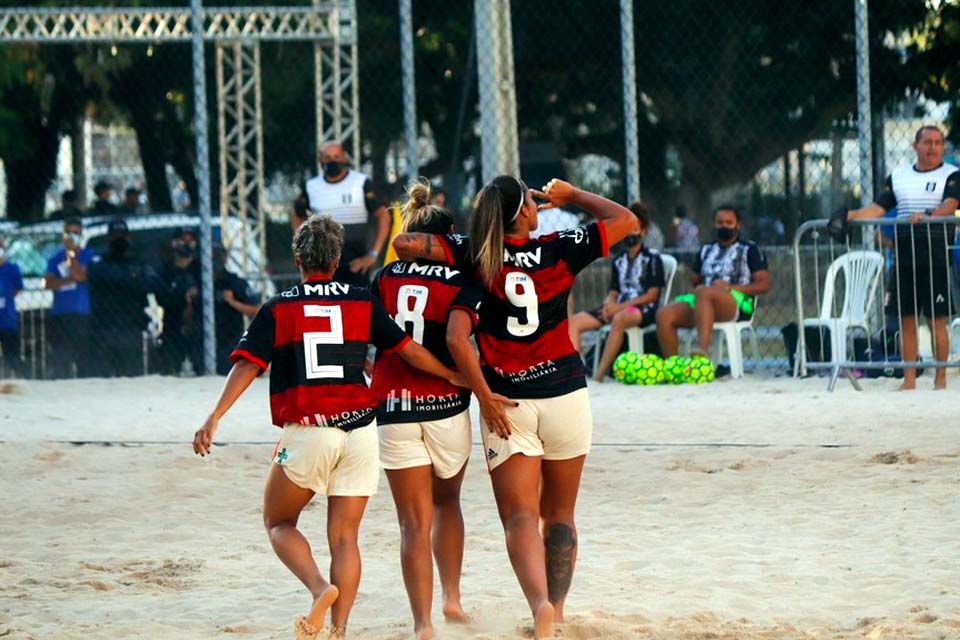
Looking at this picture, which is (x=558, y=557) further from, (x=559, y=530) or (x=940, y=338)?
(x=940, y=338)

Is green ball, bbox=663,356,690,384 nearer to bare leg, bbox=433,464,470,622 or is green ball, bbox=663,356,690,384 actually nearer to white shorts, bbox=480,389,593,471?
bare leg, bbox=433,464,470,622

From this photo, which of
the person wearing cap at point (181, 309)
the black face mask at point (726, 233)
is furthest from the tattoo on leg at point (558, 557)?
the person wearing cap at point (181, 309)

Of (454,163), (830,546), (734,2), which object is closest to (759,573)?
(830,546)

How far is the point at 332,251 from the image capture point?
18.5 feet

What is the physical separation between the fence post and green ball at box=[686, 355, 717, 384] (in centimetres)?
233

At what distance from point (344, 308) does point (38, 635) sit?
172 cm

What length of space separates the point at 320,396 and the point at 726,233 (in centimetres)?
832

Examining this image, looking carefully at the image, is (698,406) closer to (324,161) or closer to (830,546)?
(324,161)

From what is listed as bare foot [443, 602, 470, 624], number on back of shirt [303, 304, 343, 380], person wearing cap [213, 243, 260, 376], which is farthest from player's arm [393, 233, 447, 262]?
person wearing cap [213, 243, 260, 376]

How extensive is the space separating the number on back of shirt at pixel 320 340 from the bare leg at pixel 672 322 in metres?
8.11

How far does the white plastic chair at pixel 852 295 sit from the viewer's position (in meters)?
12.9

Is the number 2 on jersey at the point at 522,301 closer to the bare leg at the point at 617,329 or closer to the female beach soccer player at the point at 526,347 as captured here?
the female beach soccer player at the point at 526,347

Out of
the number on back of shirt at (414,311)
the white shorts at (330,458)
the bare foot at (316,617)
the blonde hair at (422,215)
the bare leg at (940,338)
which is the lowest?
the bare foot at (316,617)

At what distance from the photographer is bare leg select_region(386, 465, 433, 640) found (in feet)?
18.7
